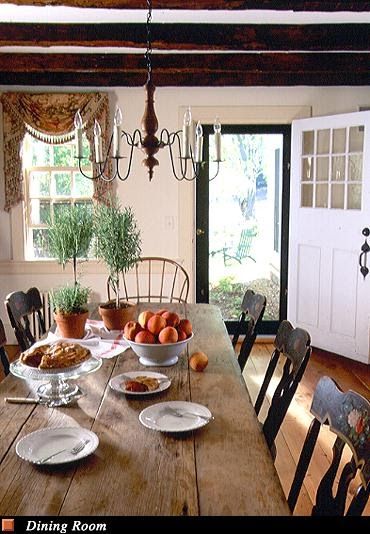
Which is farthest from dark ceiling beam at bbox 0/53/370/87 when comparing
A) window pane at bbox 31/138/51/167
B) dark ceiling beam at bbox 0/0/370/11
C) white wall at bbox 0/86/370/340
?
dark ceiling beam at bbox 0/0/370/11

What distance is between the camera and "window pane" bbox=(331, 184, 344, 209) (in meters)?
5.00

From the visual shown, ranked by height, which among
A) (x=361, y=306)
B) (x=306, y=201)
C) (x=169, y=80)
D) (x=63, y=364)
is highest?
(x=169, y=80)

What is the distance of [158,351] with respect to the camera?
88.4 inches

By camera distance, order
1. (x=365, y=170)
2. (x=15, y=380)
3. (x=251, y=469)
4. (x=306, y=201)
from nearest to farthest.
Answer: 1. (x=251, y=469)
2. (x=15, y=380)
3. (x=365, y=170)
4. (x=306, y=201)

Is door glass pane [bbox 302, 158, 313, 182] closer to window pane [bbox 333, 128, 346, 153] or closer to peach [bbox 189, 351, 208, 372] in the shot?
window pane [bbox 333, 128, 346, 153]

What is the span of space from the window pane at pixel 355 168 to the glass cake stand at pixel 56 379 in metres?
3.43

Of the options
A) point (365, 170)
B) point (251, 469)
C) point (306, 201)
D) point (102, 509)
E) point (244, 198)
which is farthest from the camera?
point (244, 198)

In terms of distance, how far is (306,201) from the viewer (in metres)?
5.27

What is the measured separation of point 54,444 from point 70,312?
1.09m

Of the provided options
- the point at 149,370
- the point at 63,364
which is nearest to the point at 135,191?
the point at 149,370

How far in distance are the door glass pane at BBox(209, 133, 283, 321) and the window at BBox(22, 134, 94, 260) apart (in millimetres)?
1252

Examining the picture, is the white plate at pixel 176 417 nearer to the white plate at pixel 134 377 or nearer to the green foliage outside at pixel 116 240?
the white plate at pixel 134 377

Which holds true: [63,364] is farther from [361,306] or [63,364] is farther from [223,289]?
[223,289]

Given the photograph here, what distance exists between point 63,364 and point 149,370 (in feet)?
1.54
